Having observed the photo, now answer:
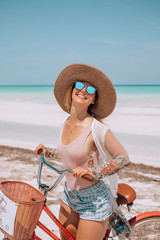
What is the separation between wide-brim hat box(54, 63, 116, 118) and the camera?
7.63ft

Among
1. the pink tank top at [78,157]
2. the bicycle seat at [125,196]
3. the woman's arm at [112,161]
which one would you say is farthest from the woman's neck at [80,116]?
the bicycle seat at [125,196]

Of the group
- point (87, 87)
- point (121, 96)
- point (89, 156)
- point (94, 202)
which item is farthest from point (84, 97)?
point (121, 96)

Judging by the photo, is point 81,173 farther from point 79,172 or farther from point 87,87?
point 87,87

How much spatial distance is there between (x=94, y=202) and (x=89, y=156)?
0.36m

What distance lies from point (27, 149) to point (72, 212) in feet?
18.9

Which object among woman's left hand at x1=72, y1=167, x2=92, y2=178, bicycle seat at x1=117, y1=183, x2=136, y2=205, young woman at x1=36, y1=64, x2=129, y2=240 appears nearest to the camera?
woman's left hand at x1=72, y1=167, x2=92, y2=178

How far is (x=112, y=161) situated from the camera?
6.88 feet

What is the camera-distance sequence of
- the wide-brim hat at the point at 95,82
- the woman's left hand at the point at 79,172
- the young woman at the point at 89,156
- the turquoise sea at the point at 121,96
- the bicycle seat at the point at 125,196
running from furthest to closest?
1. the turquoise sea at the point at 121,96
2. the bicycle seat at the point at 125,196
3. the wide-brim hat at the point at 95,82
4. the young woman at the point at 89,156
5. the woman's left hand at the point at 79,172

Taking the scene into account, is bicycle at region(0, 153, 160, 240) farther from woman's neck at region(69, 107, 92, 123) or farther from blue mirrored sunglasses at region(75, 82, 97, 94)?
blue mirrored sunglasses at region(75, 82, 97, 94)

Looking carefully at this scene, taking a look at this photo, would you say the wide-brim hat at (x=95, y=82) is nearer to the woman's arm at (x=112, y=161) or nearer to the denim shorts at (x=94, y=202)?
the woman's arm at (x=112, y=161)

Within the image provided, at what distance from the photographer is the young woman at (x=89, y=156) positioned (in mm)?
2186

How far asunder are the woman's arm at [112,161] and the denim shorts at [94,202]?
9.8 inches

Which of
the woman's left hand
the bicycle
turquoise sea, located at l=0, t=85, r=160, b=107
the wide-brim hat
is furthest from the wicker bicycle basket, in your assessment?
turquoise sea, located at l=0, t=85, r=160, b=107

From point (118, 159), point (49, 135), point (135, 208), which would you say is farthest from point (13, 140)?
point (118, 159)
